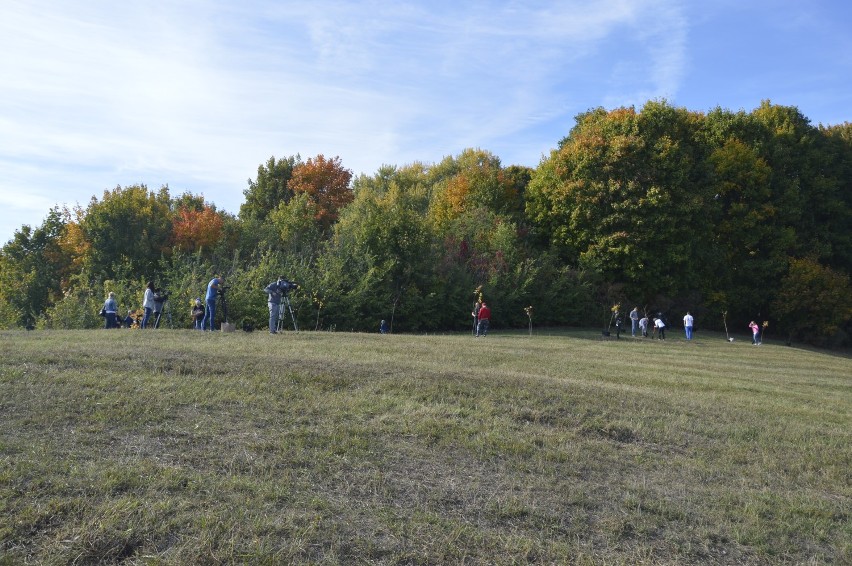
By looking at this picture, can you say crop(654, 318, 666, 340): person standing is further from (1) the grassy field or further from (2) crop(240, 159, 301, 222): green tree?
(2) crop(240, 159, 301, 222): green tree

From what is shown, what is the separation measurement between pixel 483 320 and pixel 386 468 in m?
24.9

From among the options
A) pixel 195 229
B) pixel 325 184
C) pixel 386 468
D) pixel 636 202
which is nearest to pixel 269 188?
pixel 325 184

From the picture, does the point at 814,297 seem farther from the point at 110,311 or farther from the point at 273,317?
the point at 110,311

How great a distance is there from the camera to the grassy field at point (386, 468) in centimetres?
579

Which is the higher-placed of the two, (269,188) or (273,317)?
(269,188)

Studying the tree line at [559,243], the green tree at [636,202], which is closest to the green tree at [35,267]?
the tree line at [559,243]

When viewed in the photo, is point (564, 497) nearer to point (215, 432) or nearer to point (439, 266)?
point (215, 432)

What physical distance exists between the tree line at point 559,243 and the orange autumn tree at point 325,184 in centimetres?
921

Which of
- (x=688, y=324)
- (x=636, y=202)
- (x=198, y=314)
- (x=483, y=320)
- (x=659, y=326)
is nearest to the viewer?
(x=198, y=314)

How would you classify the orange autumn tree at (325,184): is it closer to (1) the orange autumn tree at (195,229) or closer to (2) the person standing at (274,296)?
(1) the orange autumn tree at (195,229)

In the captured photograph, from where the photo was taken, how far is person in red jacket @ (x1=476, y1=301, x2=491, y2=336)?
32031mm

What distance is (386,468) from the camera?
7.71 metres

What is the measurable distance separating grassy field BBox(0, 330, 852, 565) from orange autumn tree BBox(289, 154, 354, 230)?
5372 centimetres

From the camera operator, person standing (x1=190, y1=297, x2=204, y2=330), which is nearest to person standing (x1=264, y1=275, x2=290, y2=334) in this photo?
the camera operator
